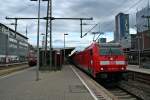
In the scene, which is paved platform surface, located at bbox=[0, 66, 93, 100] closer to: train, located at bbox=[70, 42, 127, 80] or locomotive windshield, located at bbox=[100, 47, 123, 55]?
train, located at bbox=[70, 42, 127, 80]

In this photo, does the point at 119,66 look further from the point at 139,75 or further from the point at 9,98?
the point at 9,98

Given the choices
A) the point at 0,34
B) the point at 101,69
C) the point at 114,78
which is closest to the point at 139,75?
the point at 114,78

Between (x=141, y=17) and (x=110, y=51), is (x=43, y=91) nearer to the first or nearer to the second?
(x=110, y=51)

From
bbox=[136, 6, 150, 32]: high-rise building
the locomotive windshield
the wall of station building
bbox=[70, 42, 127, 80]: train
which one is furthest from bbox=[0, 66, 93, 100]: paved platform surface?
bbox=[136, 6, 150, 32]: high-rise building

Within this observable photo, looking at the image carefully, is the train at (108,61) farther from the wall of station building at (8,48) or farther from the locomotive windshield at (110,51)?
the wall of station building at (8,48)

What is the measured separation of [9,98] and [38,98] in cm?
116

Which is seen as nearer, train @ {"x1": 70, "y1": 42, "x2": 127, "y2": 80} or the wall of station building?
Answer: train @ {"x1": 70, "y1": 42, "x2": 127, "y2": 80}

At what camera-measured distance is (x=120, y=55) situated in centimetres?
2186

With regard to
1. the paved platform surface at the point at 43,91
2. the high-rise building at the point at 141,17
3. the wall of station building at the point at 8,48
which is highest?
the high-rise building at the point at 141,17

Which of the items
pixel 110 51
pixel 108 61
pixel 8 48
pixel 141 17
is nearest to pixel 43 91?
pixel 108 61

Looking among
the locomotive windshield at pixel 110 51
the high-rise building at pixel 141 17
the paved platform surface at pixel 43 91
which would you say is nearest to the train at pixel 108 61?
the locomotive windshield at pixel 110 51

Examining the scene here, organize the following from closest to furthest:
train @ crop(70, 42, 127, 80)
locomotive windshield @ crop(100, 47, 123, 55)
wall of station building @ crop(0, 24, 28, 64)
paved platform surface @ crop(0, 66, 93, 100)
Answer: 1. paved platform surface @ crop(0, 66, 93, 100)
2. train @ crop(70, 42, 127, 80)
3. locomotive windshield @ crop(100, 47, 123, 55)
4. wall of station building @ crop(0, 24, 28, 64)

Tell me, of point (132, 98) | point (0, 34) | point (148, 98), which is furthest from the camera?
point (0, 34)

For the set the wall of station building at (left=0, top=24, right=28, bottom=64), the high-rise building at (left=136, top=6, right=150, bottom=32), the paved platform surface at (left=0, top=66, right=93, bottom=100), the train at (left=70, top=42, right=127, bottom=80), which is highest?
the high-rise building at (left=136, top=6, right=150, bottom=32)
